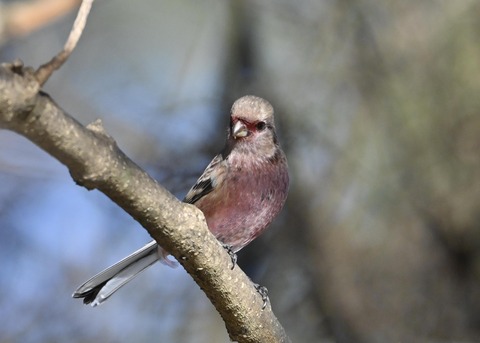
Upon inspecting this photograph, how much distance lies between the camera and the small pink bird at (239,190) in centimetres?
524

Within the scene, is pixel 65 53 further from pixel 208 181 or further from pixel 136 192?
pixel 208 181

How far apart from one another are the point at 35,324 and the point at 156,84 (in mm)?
2950

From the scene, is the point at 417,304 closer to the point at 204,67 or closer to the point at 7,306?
the point at 204,67

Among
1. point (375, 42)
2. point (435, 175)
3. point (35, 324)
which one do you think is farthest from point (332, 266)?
point (35, 324)

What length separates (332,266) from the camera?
8.05m

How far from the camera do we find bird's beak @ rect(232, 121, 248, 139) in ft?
17.8

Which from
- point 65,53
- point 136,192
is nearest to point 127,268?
point 136,192

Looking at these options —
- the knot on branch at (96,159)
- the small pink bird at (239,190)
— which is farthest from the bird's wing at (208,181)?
the knot on branch at (96,159)

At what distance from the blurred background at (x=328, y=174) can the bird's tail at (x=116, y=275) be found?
2.22m

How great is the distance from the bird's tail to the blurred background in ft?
7.29

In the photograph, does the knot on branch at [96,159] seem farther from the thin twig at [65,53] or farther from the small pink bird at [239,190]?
the small pink bird at [239,190]

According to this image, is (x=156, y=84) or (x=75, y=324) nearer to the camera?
(x=75, y=324)

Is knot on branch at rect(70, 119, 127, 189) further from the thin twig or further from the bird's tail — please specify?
the bird's tail

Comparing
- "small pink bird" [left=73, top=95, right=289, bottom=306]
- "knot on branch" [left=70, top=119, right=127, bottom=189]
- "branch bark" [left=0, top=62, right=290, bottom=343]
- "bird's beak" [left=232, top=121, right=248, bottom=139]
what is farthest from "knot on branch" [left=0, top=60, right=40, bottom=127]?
"bird's beak" [left=232, top=121, right=248, bottom=139]
